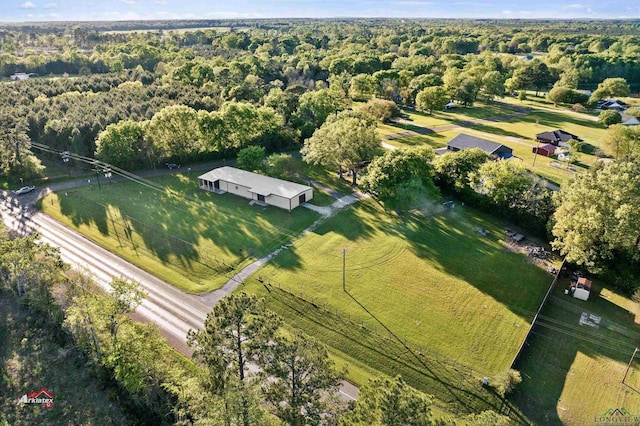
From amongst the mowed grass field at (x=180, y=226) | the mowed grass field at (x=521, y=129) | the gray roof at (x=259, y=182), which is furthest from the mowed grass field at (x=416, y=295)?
the mowed grass field at (x=521, y=129)

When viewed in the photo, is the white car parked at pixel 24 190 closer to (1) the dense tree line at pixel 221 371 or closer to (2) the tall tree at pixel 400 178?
(1) the dense tree line at pixel 221 371

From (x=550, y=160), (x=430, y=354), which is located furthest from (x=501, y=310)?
(x=550, y=160)

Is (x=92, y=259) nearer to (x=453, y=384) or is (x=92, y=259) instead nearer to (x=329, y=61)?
(x=453, y=384)

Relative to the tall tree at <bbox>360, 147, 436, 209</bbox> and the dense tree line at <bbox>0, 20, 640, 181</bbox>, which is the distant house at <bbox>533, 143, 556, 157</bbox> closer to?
the dense tree line at <bbox>0, 20, 640, 181</bbox>

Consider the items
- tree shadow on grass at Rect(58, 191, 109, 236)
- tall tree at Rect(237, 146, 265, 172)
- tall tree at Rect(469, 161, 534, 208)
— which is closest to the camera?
tall tree at Rect(469, 161, 534, 208)

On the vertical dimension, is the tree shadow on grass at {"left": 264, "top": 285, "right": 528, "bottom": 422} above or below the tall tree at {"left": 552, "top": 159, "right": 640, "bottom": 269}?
below

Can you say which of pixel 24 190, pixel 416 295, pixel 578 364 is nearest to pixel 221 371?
pixel 416 295

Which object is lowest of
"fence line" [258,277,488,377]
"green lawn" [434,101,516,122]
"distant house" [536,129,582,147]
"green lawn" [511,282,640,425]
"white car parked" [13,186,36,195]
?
"green lawn" [511,282,640,425]

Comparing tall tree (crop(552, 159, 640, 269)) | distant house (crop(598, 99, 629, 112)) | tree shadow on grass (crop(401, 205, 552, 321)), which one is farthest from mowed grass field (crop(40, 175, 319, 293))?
distant house (crop(598, 99, 629, 112))
